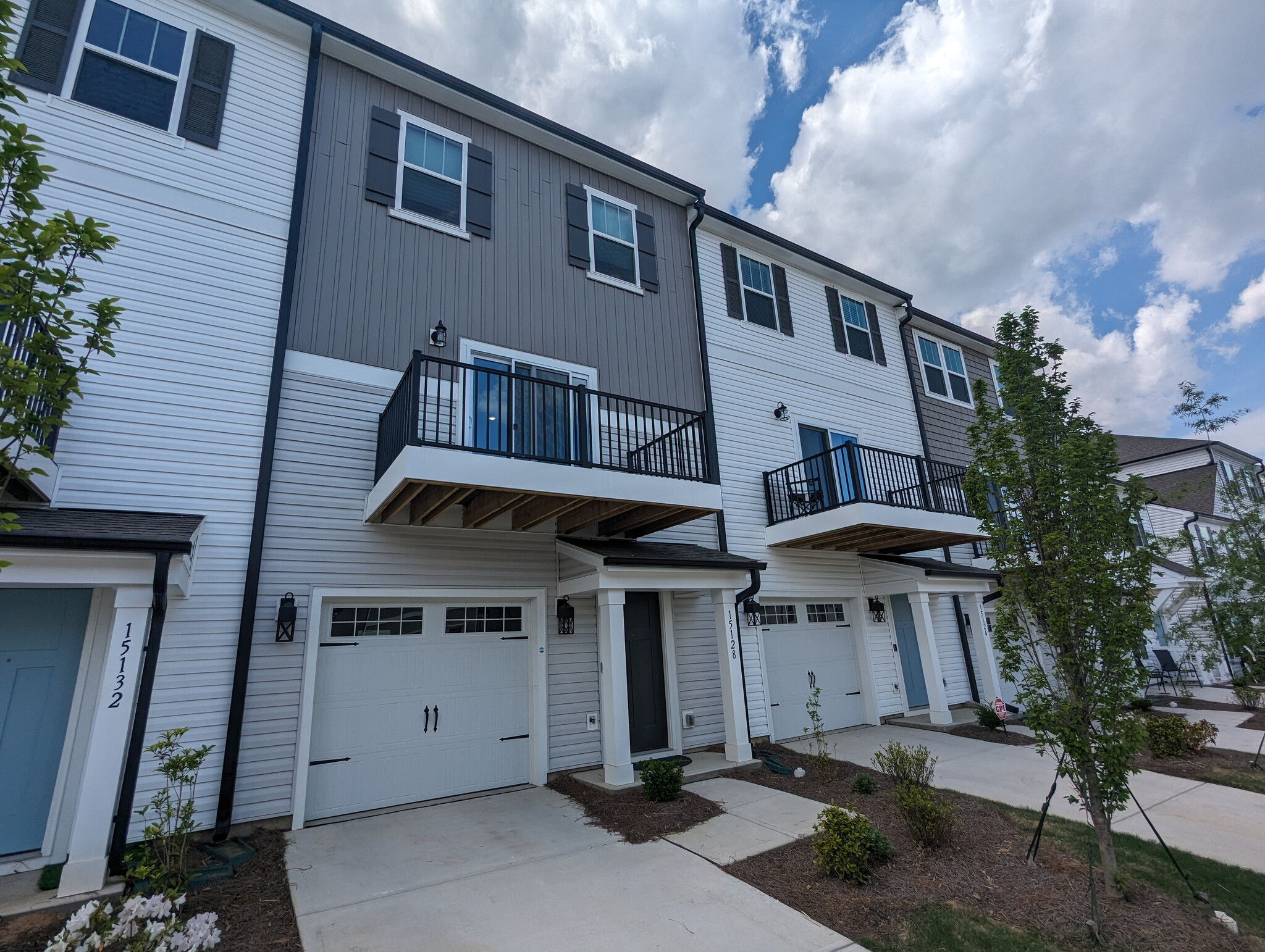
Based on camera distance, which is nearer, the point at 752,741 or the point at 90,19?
the point at 90,19

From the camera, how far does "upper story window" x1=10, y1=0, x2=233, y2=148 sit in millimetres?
5848

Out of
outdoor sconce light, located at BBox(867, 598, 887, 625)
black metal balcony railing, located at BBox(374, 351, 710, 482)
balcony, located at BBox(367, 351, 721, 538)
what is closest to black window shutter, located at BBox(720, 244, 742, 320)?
black metal balcony railing, located at BBox(374, 351, 710, 482)

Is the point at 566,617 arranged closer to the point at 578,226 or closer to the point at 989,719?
the point at 578,226

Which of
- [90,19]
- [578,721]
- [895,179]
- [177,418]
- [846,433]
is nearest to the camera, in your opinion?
[177,418]

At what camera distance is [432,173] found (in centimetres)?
778

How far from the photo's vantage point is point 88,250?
2615 millimetres

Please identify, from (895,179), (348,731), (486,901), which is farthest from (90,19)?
(895,179)

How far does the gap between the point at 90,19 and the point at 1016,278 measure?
1905cm

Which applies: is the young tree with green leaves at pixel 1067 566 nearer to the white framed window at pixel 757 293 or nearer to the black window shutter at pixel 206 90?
the white framed window at pixel 757 293

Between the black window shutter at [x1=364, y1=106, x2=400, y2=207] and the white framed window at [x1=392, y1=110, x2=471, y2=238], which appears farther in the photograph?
the white framed window at [x1=392, y1=110, x2=471, y2=238]

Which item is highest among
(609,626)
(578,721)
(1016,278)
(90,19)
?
(1016,278)

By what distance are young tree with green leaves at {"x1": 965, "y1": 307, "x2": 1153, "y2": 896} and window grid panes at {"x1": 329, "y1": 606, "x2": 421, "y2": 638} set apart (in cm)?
601

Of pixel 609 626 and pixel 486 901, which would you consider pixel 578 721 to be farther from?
pixel 486 901

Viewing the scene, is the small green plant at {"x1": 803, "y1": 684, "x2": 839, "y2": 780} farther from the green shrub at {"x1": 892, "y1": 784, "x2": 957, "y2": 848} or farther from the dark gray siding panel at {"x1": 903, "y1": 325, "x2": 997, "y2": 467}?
the dark gray siding panel at {"x1": 903, "y1": 325, "x2": 997, "y2": 467}
